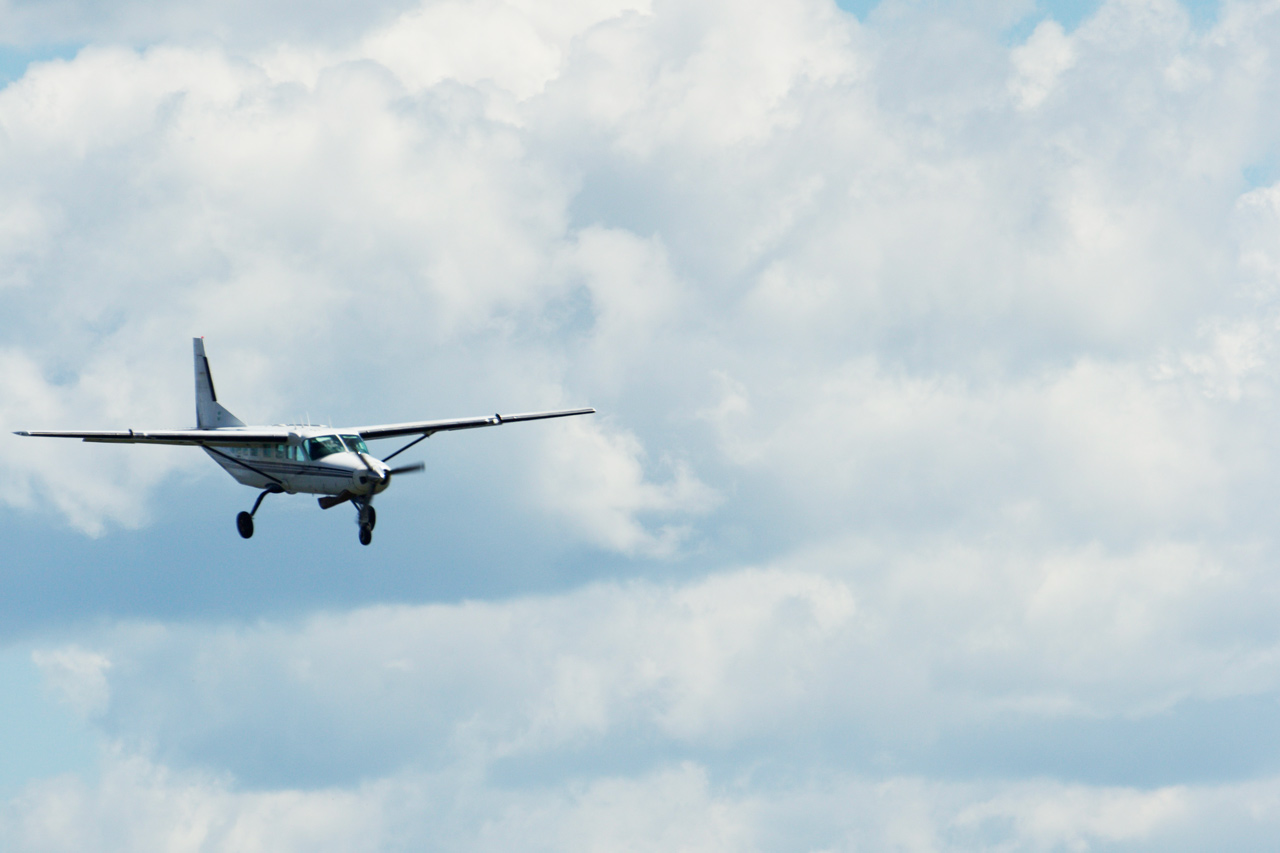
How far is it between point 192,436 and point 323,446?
824 centimetres

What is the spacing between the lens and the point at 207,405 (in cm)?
9962

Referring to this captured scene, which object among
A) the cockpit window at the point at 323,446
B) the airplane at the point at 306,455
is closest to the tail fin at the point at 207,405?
the airplane at the point at 306,455

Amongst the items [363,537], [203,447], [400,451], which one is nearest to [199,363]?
[203,447]

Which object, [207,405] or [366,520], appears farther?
[207,405]

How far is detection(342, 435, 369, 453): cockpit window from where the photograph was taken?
280 feet

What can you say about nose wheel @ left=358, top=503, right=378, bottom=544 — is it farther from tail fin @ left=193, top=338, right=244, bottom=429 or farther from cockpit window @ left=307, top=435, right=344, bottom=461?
tail fin @ left=193, top=338, right=244, bottom=429

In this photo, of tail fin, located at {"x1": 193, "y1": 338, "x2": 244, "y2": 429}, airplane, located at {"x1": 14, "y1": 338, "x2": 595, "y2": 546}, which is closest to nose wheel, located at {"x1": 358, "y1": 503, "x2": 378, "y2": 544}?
airplane, located at {"x1": 14, "y1": 338, "x2": 595, "y2": 546}

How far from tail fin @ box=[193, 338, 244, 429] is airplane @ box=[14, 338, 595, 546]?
2.28 meters

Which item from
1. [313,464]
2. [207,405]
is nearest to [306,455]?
[313,464]

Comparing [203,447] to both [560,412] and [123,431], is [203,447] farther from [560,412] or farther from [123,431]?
[560,412]

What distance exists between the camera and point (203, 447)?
9156 cm

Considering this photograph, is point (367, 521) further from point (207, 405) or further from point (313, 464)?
point (207, 405)

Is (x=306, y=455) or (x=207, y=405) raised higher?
(x=207, y=405)

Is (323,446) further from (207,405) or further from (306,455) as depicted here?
(207,405)
